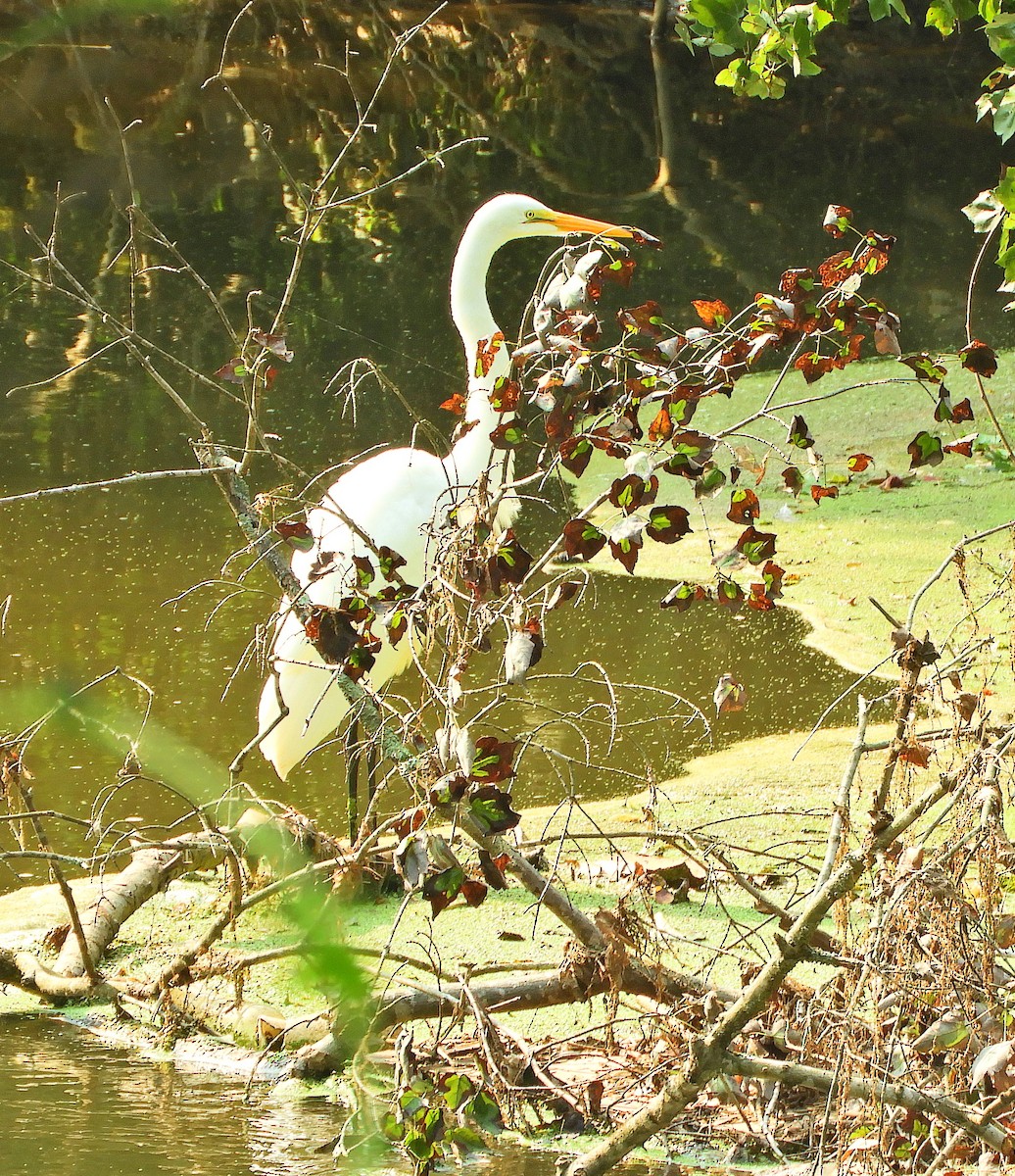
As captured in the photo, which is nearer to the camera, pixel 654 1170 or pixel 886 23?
pixel 654 1170

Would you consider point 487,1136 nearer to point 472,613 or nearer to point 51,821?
point 472,613

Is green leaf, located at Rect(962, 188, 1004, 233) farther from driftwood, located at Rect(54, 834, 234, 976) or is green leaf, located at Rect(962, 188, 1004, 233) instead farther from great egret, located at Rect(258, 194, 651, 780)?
driftwood, located at Rect(54, 834, 234, 976)

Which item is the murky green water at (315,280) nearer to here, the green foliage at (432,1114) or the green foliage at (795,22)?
the green foliage at (432,1114)

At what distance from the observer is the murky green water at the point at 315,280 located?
3.68m

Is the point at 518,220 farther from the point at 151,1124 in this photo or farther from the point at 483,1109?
the point at 483,1109

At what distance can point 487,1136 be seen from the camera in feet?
8.06

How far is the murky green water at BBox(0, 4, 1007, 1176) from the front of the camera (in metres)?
3.68

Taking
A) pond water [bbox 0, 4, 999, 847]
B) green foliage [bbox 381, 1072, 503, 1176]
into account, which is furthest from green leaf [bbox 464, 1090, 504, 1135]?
pond water [bbox 0, 4, 999, 847]

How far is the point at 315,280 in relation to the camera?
10.8 metres

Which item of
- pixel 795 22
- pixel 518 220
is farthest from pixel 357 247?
pixel 795 22

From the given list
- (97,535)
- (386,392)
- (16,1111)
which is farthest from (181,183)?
(16,1111)

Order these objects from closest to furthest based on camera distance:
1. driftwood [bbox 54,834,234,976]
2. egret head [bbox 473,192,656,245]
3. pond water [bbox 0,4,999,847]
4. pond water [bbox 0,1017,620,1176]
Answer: pond water [bbox 0,1017,620,1176] < driftwood [bbox 54,834,234,976] < egret head [bbox 473,192,656,245] < pond water [bbox 0,4,999,847]

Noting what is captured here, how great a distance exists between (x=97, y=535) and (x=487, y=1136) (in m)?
4.35

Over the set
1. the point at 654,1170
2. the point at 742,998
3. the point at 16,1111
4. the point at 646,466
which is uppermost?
the point at 646,466
